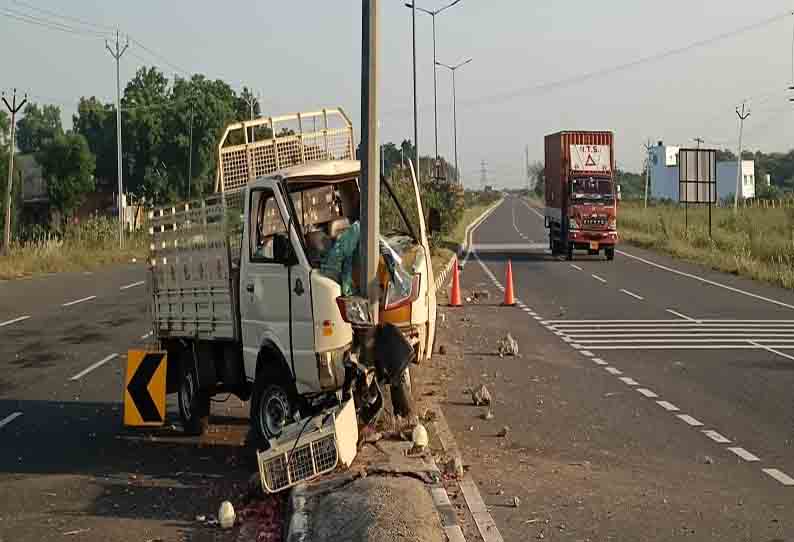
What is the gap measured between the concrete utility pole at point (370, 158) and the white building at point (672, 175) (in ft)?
432

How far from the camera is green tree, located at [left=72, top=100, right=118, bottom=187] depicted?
8169cm

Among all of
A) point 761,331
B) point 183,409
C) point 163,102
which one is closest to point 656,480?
point 183,409

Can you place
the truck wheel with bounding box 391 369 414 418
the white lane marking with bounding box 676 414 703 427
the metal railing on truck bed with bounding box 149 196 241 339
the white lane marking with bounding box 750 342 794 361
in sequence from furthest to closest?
1. the white lane marking with bounding box 750 342 794 361
2. the white lane marking with bounding box 676 414 703 427
3. the metal railing on truck bed with bounding box 149 196 241 339
4. the truck wheel with bounding box 391 369 414 418

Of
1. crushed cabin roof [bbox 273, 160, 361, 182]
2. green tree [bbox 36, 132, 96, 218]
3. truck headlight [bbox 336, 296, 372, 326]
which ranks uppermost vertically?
green tree [bbox 36, 132, 96, 218]

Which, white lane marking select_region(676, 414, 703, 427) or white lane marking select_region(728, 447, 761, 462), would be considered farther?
white lane marking select_region(676, 414, 703, 427)

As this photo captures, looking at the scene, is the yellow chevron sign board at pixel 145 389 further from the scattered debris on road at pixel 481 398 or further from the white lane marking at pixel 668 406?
the white lane marking at pixel 668 406

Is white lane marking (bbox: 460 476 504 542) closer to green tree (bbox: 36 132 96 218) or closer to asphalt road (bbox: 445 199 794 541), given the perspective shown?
asphalt road (bbox: 445 199 794 541)

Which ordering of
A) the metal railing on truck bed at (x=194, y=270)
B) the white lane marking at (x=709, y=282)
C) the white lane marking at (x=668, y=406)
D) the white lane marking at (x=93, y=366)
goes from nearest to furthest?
the metal railing on truck bed at (x=194, y=270) → the white lane marking at (x=668, y=406) → the white lane marking at (x=93, y=366) → the white lane marking at (x=709, y=282)

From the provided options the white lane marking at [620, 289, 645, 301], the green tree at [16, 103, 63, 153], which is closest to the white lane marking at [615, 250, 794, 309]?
the white lane marking at [620, 289, 645, 301]


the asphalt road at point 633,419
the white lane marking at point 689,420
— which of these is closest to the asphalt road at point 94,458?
the asphalt road at point 633,419

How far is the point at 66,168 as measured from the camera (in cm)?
7062

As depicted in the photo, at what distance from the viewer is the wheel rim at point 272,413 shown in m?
9.45

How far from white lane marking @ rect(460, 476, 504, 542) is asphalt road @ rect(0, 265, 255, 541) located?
1.78 m

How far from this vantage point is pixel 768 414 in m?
11.9
